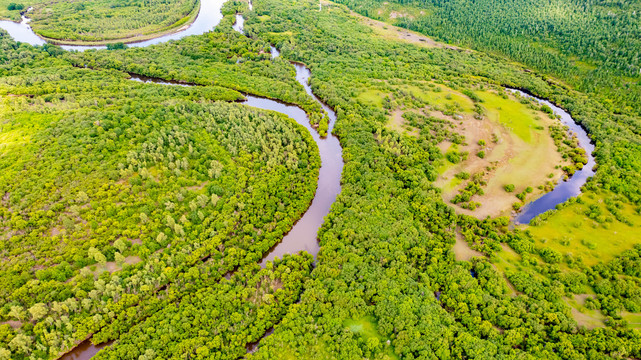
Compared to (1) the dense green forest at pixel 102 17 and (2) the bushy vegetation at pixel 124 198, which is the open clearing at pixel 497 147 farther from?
(1) the dense green forest at pixel 102 17

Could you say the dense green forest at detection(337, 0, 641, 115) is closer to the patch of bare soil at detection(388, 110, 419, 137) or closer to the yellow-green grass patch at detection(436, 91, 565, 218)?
the yellow-green grass patch at detection(436, 91, 565, 218)

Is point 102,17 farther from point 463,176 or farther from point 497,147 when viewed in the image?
point 497,147

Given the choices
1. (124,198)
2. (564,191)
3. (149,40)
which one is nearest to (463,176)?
(564,191)

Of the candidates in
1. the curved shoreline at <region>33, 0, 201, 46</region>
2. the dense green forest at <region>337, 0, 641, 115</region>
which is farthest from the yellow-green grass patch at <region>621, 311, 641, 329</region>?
the curved shoreline at <region>33, 0, 201, 46</region>

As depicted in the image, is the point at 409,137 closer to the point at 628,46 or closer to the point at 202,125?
the point at 202,125

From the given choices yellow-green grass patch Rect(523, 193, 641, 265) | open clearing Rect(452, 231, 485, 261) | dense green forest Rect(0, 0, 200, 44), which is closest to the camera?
open clearing Rect(452, 231, 485, 261)
